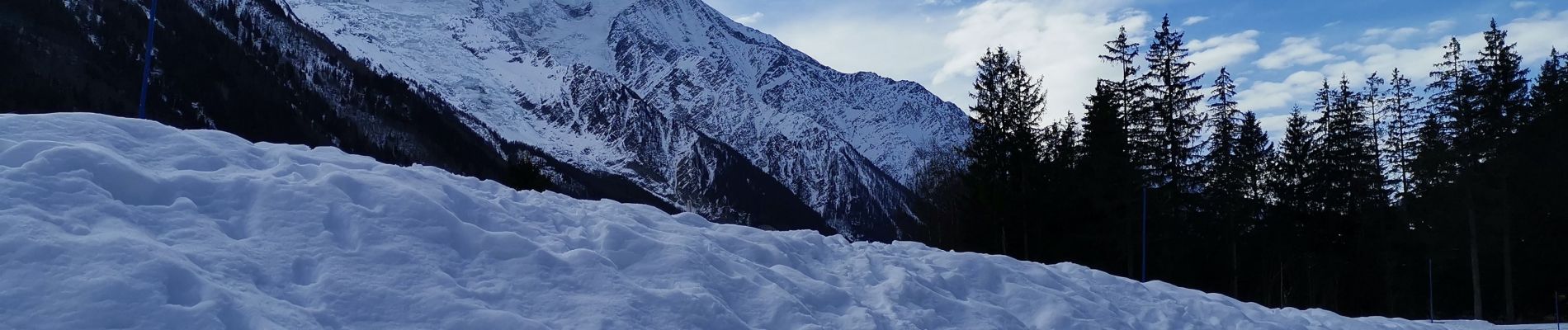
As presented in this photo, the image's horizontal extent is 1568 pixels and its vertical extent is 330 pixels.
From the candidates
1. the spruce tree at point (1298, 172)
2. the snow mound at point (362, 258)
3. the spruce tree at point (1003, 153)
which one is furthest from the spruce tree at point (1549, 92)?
the snow mound at point (362, 258)

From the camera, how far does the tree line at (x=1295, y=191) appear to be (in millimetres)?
29938

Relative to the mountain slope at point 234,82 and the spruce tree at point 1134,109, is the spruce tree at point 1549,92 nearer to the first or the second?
the spruce tree at point 1134,109

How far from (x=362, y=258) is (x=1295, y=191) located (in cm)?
3923

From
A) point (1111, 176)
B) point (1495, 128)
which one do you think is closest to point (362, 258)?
point (1111, 176)

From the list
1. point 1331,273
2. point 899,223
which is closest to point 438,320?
point 1331,273

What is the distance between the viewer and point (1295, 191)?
38.0 metres

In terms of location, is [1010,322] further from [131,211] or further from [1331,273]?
[1331,273]

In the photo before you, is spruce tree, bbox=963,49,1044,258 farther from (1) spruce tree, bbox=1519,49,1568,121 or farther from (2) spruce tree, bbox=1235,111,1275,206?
(1) spruce tree, bbox=1519,49,1568,121

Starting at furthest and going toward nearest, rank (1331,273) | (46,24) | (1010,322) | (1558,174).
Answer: (46,24), (1331,273), (1558,174), (1010,322)

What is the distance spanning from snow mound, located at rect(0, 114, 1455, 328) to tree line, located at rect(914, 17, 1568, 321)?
2131 centimetres

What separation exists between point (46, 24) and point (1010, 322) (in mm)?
124565

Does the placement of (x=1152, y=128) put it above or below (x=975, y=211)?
above

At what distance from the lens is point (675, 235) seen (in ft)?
28.5

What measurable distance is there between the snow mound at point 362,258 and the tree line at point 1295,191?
69.9 ft
